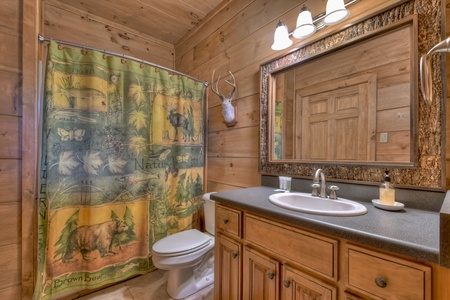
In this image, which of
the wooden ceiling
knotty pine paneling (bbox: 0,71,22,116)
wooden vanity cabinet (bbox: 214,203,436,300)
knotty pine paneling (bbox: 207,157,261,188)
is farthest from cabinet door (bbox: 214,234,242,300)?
the wooden ceiling

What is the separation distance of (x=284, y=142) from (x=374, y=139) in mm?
556

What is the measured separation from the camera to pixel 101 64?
5.08 ft

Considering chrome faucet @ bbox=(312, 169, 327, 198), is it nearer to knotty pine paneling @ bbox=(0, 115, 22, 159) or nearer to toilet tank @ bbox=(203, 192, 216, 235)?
toilet tank @ bbox=(203, 192, 216, 235)

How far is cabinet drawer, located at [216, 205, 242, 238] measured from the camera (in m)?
1.13

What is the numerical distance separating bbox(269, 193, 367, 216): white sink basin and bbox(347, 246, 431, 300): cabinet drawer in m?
0.19

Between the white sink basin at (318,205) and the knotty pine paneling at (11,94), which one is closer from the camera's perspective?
the white sink basin at (318,205)

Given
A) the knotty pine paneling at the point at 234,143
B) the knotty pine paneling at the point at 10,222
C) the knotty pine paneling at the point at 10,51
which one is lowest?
the knotty pine paneling at the point at 10,222

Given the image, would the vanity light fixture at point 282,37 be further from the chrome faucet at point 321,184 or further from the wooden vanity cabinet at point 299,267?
the wooden vanity cabinet at point 299,267

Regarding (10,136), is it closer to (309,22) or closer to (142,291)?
(142,291)

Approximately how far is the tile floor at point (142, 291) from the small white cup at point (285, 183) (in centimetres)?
104

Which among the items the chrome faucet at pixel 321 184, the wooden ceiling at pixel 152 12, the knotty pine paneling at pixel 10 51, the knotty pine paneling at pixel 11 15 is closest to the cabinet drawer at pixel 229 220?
the chrome faucet at pixel 321 184

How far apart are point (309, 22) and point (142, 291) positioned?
2.33 metres

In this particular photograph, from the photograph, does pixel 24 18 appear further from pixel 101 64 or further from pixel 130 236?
pixel 130 236

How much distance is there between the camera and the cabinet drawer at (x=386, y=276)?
57cm
